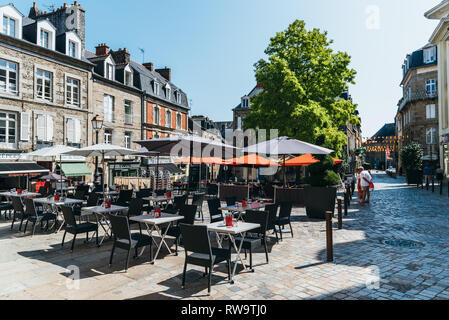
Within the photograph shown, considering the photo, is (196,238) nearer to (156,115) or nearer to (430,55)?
(156,115)

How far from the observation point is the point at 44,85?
19109 mm

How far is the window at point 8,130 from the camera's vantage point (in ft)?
55.7

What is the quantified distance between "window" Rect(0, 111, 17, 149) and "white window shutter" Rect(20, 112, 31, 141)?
1.26 feet

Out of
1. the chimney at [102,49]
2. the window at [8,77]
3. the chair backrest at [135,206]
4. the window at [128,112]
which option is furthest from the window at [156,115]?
the chair backrest at [135,206]

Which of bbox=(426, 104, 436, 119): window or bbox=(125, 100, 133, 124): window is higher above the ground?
bbox=(426, 104, 436, 119): window

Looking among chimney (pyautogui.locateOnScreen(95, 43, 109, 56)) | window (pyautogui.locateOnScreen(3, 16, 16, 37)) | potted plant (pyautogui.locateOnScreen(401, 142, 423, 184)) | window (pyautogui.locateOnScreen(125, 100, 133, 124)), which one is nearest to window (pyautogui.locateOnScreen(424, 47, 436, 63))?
potted plant (pyautogui.locateOnScreen(401, 142, 423, 184))

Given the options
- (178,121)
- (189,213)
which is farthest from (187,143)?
(178,121)

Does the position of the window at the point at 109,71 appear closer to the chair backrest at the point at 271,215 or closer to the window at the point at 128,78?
the window at the point at 128,78

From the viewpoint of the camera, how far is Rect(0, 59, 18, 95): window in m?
16.9

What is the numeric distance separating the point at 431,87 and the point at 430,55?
13.3 ft

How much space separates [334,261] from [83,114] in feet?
67.5

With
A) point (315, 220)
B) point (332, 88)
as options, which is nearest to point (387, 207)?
point (315, 220)

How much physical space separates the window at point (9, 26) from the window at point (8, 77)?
170cm

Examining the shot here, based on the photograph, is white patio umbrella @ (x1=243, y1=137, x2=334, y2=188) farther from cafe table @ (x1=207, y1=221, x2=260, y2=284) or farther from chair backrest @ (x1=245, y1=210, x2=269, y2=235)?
cafe table @ (x1=207, y1=221, x2=260, y2=284)
